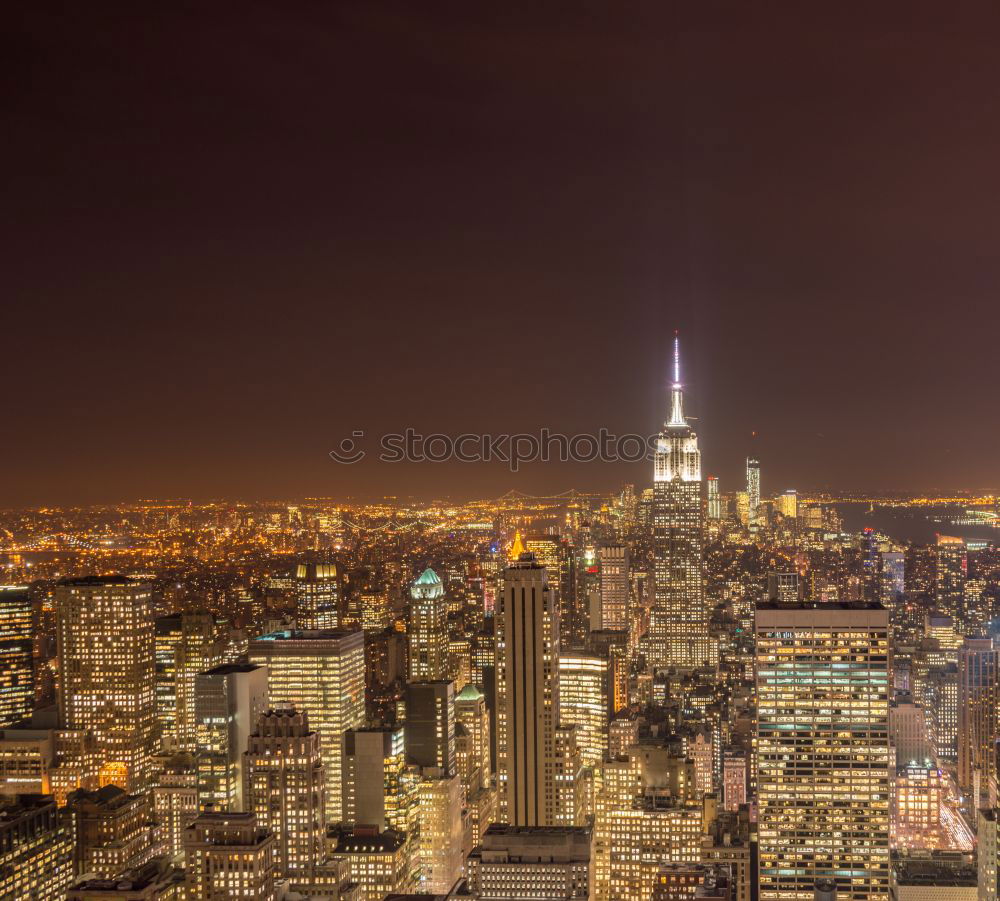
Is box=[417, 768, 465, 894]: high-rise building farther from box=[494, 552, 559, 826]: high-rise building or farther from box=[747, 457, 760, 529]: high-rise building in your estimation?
box=[747, 457, 760, 529]: high-rise building

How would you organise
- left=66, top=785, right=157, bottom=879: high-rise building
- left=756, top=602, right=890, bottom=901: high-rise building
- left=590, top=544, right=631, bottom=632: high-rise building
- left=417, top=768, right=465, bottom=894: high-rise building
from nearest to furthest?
left=756, top=602, right=890, bottom=901: high-rise building, left=66, top=785, right=157, bottom=879: high-rise building, left=417, top=768, right=465, bottom=894: high-rise building, left=590, top=544, right=631, bottom=632: high-rise building

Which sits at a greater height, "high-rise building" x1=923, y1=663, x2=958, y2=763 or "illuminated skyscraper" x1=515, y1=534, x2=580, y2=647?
"illuminated skyscraper" x1=515, y1=534, x2=580, y2=647

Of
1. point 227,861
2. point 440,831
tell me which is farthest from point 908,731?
point 227,861

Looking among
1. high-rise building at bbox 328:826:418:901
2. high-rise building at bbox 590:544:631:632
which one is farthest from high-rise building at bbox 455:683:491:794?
high-rise building at bbox 590:544:631:632

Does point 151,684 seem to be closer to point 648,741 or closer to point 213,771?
point 213,771

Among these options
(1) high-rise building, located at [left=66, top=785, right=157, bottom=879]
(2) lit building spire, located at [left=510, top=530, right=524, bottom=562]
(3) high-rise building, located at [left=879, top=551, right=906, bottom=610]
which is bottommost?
(1) high-rise building, located at [left=66, top=785, right=157, bottom=879]

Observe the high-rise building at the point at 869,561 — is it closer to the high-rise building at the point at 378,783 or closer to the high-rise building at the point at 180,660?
the high-rise building at the point at 378,783
